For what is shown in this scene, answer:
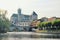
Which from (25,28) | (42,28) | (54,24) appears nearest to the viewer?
(54,24)

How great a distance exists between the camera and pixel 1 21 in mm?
31359

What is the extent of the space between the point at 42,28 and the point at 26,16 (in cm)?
2747

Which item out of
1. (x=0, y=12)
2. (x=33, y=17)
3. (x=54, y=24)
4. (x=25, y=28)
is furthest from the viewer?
(x=33, y=17)

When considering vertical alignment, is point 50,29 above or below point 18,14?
below

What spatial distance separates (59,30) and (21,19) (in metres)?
35.3

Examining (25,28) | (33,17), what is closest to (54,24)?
(25,28)

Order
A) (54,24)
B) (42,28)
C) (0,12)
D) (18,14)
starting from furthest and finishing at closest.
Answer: (18,14) → (42,28) → (54,24) → (0,12)

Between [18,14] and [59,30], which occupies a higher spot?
[18,14]

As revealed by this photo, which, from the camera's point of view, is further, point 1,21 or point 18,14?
point 18,14

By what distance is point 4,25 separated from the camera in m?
31.2

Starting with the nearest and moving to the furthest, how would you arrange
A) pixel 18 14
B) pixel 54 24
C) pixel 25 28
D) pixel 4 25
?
1. pixel 4 25
2. pixel 54 24
3. pixel 25 28
4. pixel 18 14

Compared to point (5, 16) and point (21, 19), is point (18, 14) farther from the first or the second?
point (5, 16)

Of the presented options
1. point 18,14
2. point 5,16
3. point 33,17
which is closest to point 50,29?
point 5,16

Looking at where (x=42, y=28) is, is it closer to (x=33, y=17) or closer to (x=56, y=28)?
(x=56, y=28)
